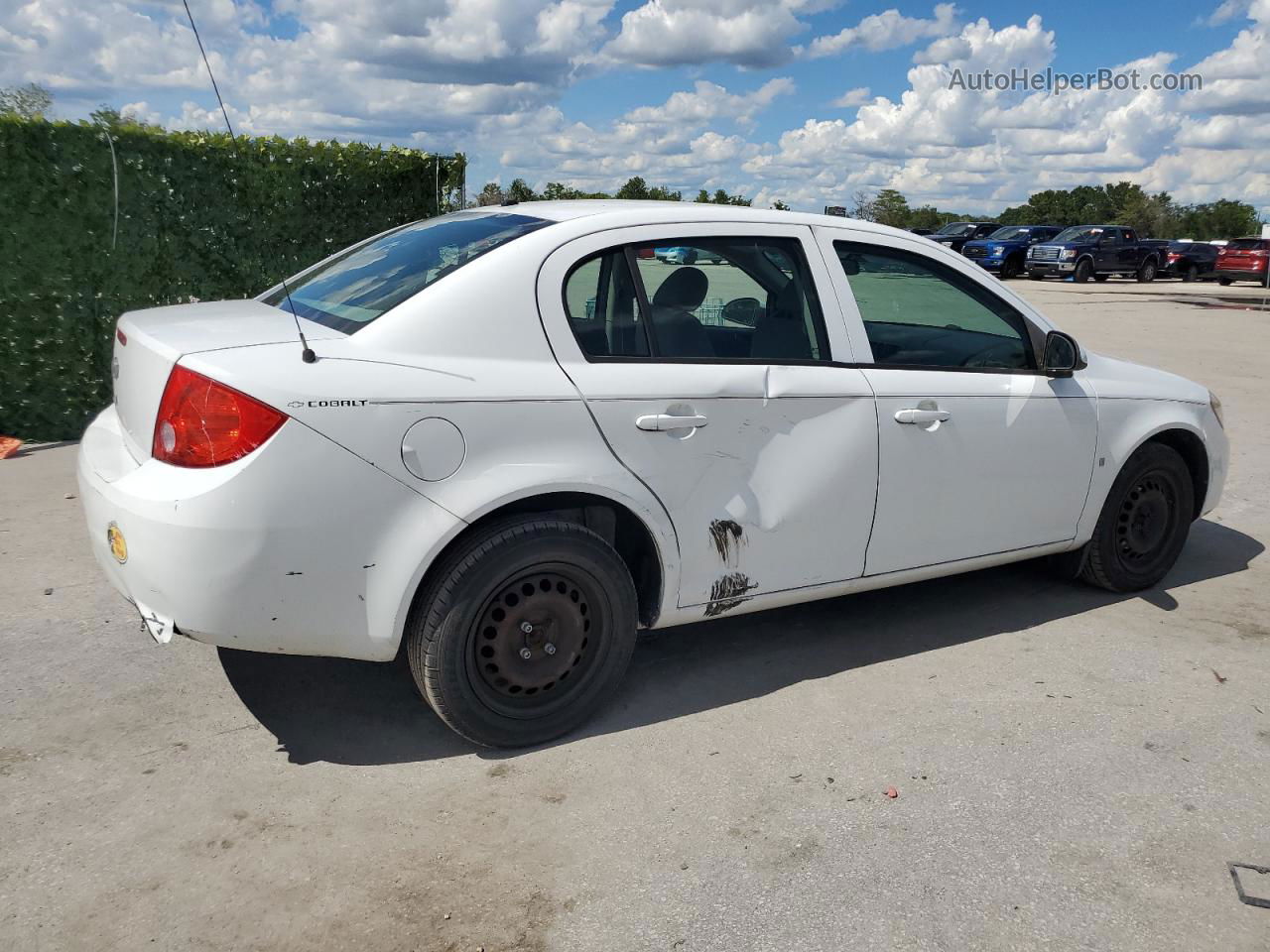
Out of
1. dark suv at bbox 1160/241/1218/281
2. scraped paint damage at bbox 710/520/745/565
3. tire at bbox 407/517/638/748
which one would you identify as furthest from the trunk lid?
dark suv at bbox 1160/241/1218/281

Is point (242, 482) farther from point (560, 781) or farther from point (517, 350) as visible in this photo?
point (560, 781)

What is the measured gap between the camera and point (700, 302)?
3.67 m

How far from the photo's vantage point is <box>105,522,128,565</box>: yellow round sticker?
9.86 feet

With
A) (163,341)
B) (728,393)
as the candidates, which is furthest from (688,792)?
(163,341)

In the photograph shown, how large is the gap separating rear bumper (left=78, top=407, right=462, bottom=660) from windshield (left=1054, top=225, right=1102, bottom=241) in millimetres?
34353

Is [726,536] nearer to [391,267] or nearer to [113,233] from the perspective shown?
[391,267]

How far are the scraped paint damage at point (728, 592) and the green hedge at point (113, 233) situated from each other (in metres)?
5.72

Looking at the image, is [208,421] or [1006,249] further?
[1006,249]

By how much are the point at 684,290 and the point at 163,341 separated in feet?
5.54

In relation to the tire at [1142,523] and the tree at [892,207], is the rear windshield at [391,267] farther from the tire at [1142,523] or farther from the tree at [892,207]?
the tree at [892,207]

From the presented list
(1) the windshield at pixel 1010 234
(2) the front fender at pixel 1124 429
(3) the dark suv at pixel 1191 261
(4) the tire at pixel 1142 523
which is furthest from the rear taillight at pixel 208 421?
(3) the dark suv at pixel 1191 261

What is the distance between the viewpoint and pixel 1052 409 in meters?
4.32

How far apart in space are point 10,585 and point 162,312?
6.20ft

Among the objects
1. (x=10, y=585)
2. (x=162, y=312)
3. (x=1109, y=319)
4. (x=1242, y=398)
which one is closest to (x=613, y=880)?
(x=162, y=312)
